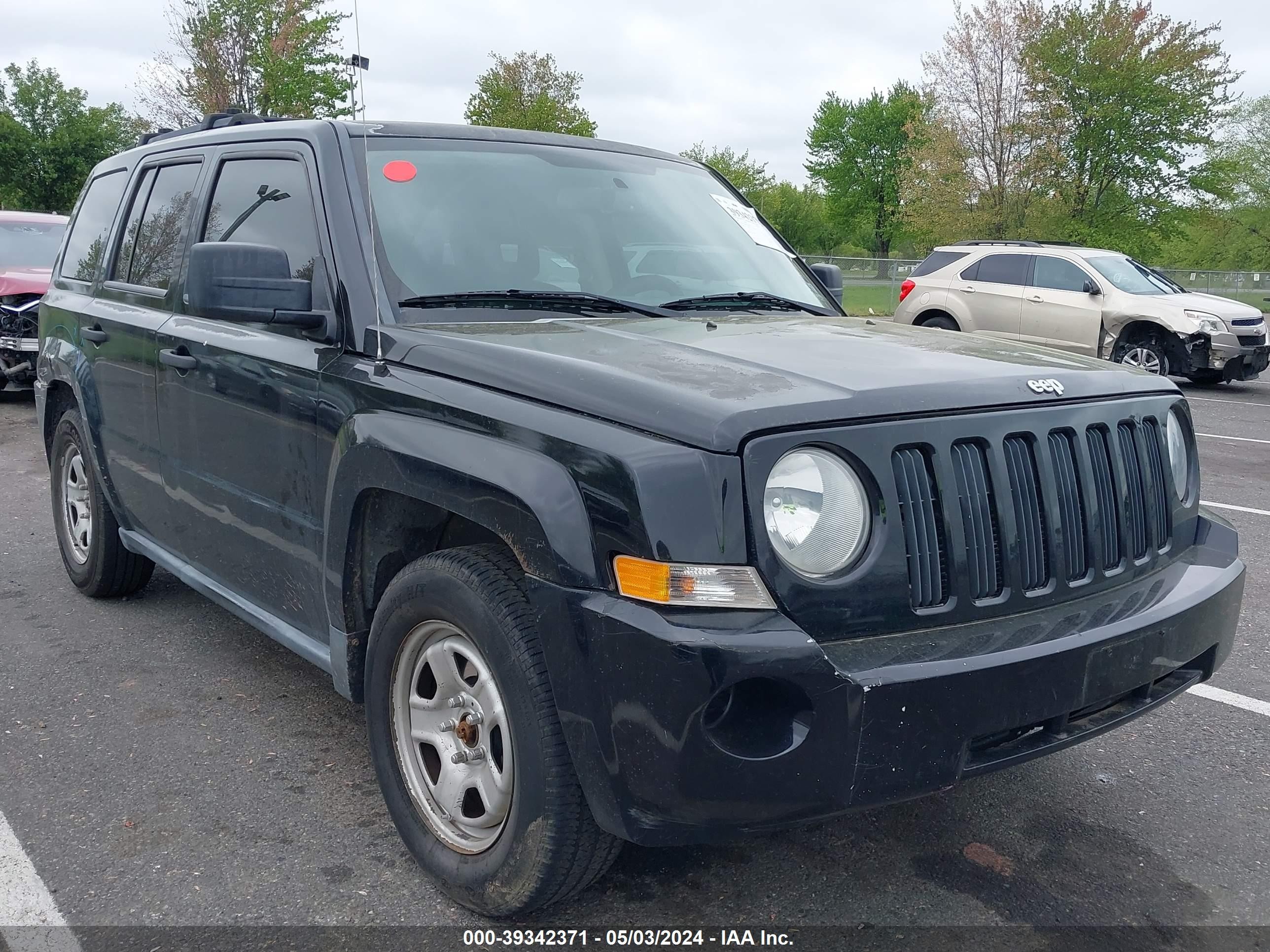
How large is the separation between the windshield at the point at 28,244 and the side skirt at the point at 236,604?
29.0 ft

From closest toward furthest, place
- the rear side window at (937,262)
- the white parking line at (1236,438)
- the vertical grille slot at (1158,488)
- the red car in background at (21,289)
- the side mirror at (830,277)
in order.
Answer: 1. the vertical grille slot at (1158,488)
2. the side mirror at (830,277)
3. the white parking line at (1236,438)
4. the red car in background at (21,289)
5. the rear side window at (937,262)

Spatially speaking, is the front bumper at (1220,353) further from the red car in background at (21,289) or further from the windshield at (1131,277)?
the red car in background at (21,289)

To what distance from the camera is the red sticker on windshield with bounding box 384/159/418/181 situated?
3252mm

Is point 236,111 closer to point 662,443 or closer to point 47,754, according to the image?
point 47,754

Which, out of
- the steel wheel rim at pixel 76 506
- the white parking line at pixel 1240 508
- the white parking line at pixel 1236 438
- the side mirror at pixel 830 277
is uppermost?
the side mirror at pixel 830 277

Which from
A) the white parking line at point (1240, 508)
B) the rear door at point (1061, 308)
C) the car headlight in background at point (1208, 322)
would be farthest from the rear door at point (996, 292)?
the white parking line at point (1240, 508)

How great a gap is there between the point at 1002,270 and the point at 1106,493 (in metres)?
13.0

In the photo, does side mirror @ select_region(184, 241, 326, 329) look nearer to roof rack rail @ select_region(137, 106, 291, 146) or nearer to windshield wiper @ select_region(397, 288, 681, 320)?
windshield wiper @ select_region(397, 288, 681, 320)

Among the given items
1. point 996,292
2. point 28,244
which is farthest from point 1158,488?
point 996,292

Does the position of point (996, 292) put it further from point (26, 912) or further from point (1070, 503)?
point (26, 912)

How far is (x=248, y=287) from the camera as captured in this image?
2.90 metres

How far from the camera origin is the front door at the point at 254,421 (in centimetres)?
309

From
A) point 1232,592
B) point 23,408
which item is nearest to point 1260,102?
point 23,408

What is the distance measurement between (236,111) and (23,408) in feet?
27.0
